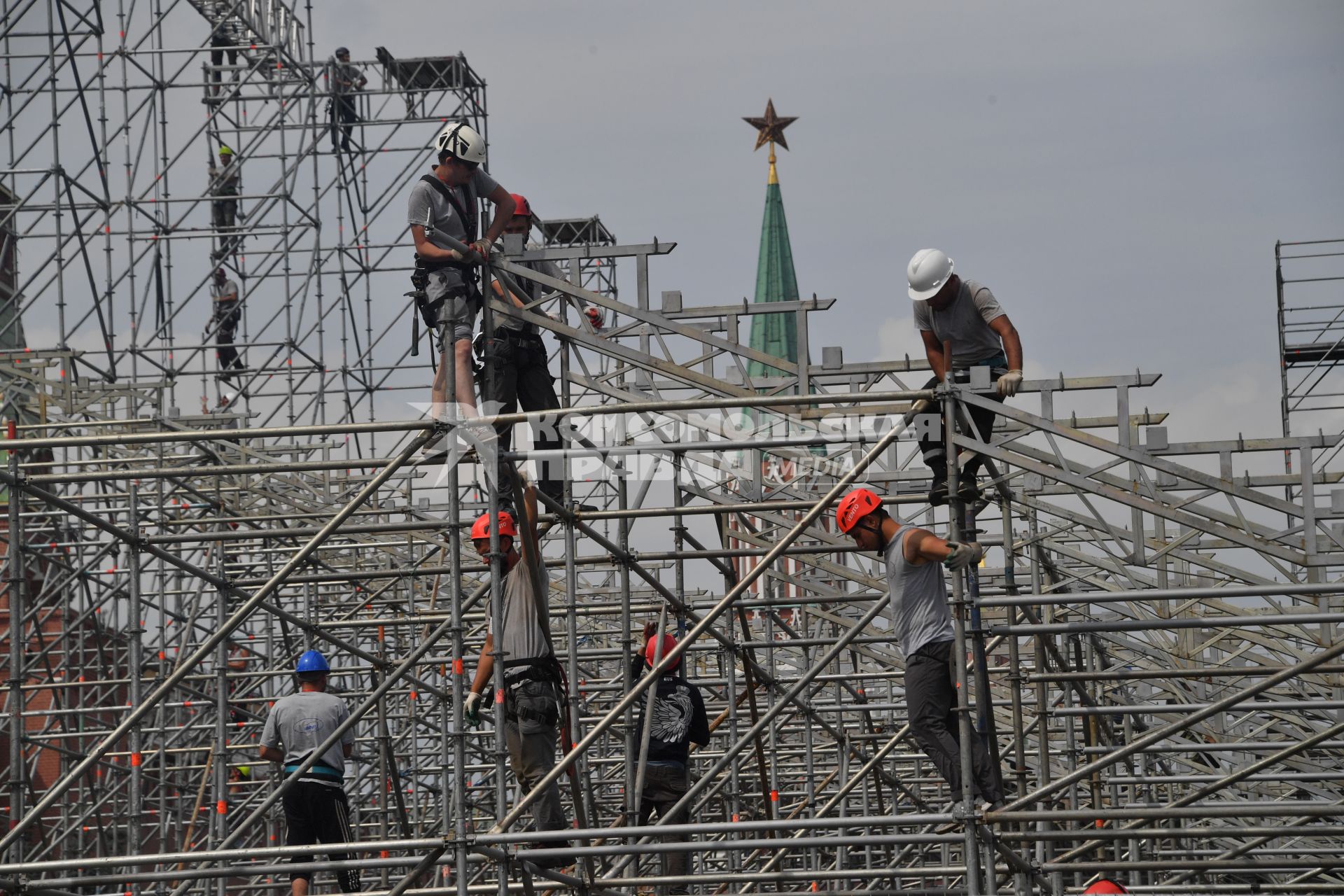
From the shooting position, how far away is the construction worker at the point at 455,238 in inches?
408

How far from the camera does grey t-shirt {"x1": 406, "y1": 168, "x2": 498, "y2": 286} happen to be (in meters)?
10.6

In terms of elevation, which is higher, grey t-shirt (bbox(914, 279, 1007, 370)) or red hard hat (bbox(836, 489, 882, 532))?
grey t-shirt (bbox(914, 279, 1007, 370))

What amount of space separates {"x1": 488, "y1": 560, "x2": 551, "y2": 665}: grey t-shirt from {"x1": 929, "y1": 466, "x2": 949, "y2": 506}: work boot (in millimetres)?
2315

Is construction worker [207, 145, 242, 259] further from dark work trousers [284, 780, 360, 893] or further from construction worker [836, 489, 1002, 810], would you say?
construction worker [836, 489, 1002, 810]

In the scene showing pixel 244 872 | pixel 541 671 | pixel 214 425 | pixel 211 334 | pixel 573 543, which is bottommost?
pixel 244 872

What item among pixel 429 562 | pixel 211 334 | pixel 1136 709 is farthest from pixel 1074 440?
pixel 211 334

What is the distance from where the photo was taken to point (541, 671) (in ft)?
33.6

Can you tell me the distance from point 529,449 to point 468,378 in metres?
0.64

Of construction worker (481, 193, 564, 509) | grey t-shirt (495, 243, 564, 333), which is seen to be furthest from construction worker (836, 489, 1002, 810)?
grey t-shirt (495, 243, 564, 333)

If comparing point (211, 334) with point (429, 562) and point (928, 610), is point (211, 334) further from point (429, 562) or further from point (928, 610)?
point (928, 610)

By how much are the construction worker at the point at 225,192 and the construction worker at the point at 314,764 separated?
16.9m

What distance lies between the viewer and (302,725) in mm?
11578

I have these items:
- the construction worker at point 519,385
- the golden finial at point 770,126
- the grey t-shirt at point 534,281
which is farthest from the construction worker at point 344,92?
the golden finial at point 770,126

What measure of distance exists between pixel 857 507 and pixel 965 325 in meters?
1.50
